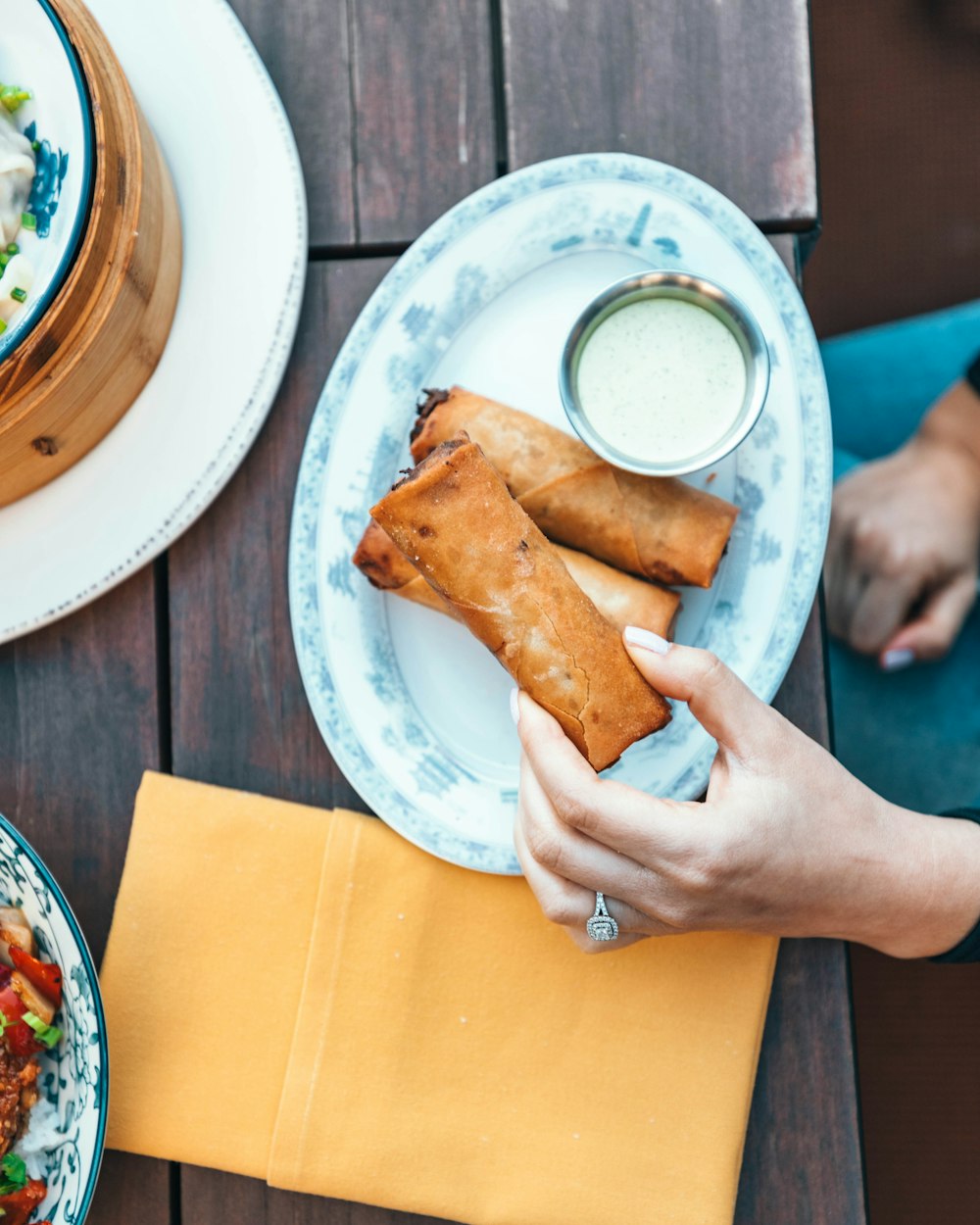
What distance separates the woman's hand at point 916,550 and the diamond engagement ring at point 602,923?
56cm

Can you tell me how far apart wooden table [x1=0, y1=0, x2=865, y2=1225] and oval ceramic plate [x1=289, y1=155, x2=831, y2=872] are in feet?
0.18

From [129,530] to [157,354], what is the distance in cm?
19

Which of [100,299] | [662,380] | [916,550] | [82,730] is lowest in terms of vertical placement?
[82,730]

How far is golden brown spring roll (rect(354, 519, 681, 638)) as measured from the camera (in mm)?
1075

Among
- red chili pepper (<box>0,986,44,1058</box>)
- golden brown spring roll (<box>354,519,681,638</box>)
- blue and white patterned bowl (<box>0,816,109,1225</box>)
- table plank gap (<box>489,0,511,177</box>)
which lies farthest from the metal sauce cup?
red chili pepper (<box>0,986,44,1058</box>)

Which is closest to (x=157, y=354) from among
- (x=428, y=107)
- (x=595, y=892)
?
(x=428, y=107)

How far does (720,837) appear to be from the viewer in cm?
93

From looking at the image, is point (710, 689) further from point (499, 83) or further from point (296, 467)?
point (499, 83)

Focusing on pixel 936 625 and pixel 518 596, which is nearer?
pixel 518 596

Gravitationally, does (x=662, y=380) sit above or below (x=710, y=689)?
above

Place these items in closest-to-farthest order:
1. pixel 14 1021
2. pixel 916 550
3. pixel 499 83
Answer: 1. pixel 14 1021
2. pixel 499 83
3. pixel 916 550

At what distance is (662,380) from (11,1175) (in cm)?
105

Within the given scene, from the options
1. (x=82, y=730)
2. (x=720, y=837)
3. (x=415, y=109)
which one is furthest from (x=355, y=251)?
(x=720, y=837)

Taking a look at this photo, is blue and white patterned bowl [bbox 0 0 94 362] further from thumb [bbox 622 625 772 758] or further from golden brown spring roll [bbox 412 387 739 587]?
thumb [bbox 622 625 772 758]
